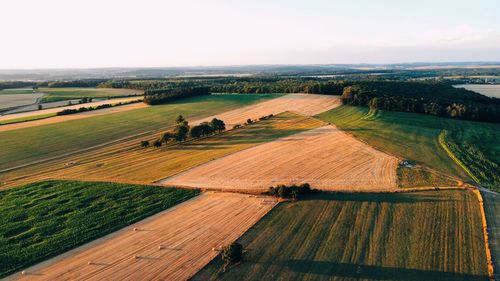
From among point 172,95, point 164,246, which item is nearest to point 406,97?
point 172,95

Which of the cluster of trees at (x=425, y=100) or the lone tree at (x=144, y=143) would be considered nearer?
the lone tree at (x=144, y=143)

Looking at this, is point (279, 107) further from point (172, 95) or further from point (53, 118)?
point (53, 118)

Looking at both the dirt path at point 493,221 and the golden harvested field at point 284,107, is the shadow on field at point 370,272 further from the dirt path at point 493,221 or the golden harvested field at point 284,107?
the golden harvested field at point 284,107

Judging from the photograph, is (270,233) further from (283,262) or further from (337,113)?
(337,113)

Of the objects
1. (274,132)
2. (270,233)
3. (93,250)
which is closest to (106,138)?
(274,132)

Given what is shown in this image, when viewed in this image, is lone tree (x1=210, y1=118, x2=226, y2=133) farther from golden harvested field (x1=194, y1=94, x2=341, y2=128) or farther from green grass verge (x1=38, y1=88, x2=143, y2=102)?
green grass verge (x1=38, y1=88, x2=143, y2=102)

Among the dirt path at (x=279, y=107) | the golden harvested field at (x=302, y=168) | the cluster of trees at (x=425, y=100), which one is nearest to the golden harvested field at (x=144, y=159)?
the golden harvested field at (x=302, y=168)

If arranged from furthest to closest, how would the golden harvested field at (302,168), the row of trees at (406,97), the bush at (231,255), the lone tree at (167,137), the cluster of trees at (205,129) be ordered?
the row of trees at (406,97)
the cluster of trees at (205,129)
the lone tree at (167,137)
the golden harvested field at (302,168)
the bush at (231,255)
